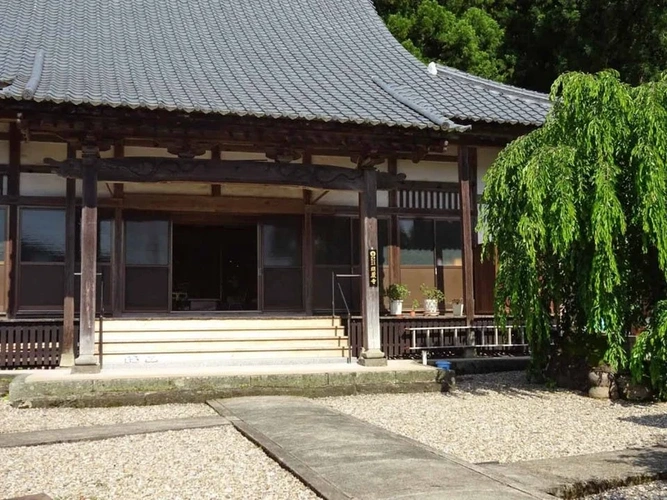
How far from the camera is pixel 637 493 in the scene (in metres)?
4.63

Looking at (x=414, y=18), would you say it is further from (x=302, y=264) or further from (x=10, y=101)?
(x=10, y=101)

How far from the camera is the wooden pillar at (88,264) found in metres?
8.86

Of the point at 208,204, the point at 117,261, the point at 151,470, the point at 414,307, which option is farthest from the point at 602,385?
the point at 117,261

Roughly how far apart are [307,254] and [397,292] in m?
1.84

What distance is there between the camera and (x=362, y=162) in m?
10.0

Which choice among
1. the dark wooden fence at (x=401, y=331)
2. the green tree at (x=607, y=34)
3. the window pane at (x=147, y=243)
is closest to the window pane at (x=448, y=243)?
the dark wooden fence at (x=401, y=331)

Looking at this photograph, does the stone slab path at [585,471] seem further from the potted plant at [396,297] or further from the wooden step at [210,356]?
the potted plant at [396,297]

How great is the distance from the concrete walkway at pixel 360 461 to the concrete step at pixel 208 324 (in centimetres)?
355

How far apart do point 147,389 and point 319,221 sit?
17.6 feet

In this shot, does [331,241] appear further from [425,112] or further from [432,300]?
[425,112]

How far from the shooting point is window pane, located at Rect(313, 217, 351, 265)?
41.7ft

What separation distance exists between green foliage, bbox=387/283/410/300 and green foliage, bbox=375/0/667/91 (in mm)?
10083

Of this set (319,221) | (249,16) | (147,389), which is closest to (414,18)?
(249,16)

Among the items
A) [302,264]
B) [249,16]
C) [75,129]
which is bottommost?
[302,264]
